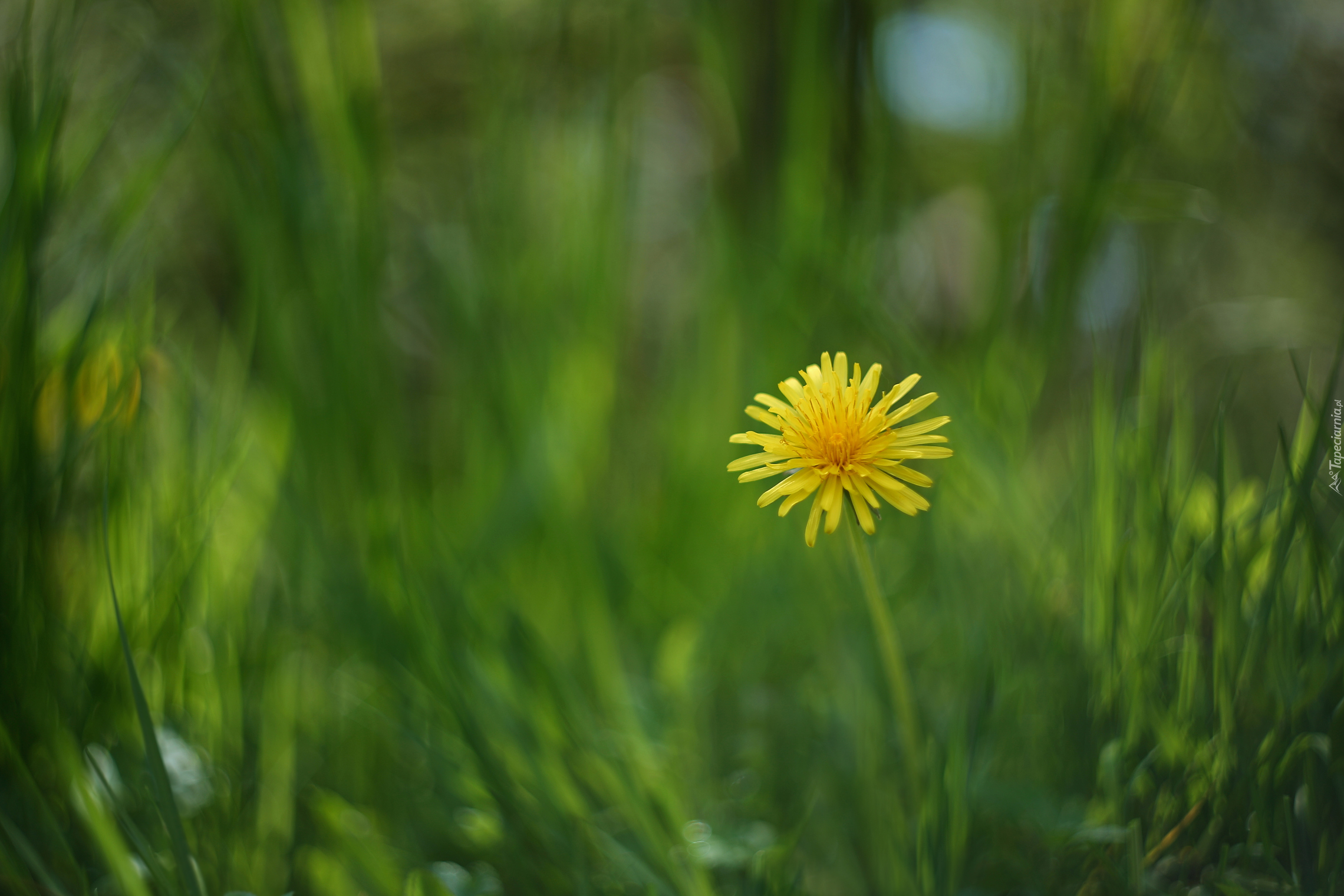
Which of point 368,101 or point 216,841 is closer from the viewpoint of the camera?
point 216,841

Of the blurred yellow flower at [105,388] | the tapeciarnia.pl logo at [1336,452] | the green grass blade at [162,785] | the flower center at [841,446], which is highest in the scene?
the blurred yellow flower at [105,388]

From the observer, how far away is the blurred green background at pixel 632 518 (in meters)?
0.39

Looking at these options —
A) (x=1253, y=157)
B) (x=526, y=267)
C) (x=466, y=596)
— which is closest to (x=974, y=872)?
(x=466, y=596)

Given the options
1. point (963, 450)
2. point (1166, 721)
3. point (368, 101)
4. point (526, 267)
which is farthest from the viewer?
point (526, 267)

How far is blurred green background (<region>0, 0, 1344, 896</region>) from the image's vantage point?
15.5 inches

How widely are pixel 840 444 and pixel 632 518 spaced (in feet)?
1.60

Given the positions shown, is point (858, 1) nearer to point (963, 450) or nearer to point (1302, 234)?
point (963, 450)

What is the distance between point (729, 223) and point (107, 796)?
63 centimetres

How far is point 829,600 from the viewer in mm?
602

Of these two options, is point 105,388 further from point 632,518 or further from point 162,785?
point 632,518

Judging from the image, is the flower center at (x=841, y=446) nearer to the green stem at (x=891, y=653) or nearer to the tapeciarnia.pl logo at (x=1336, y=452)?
the green stem at (x=891, y=653)

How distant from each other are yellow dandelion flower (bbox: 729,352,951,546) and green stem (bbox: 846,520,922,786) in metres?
0.02

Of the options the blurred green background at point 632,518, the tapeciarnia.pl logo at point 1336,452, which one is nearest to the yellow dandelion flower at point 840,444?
the blurred green background at point 632,518

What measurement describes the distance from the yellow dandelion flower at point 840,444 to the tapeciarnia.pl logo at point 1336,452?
0.25m
